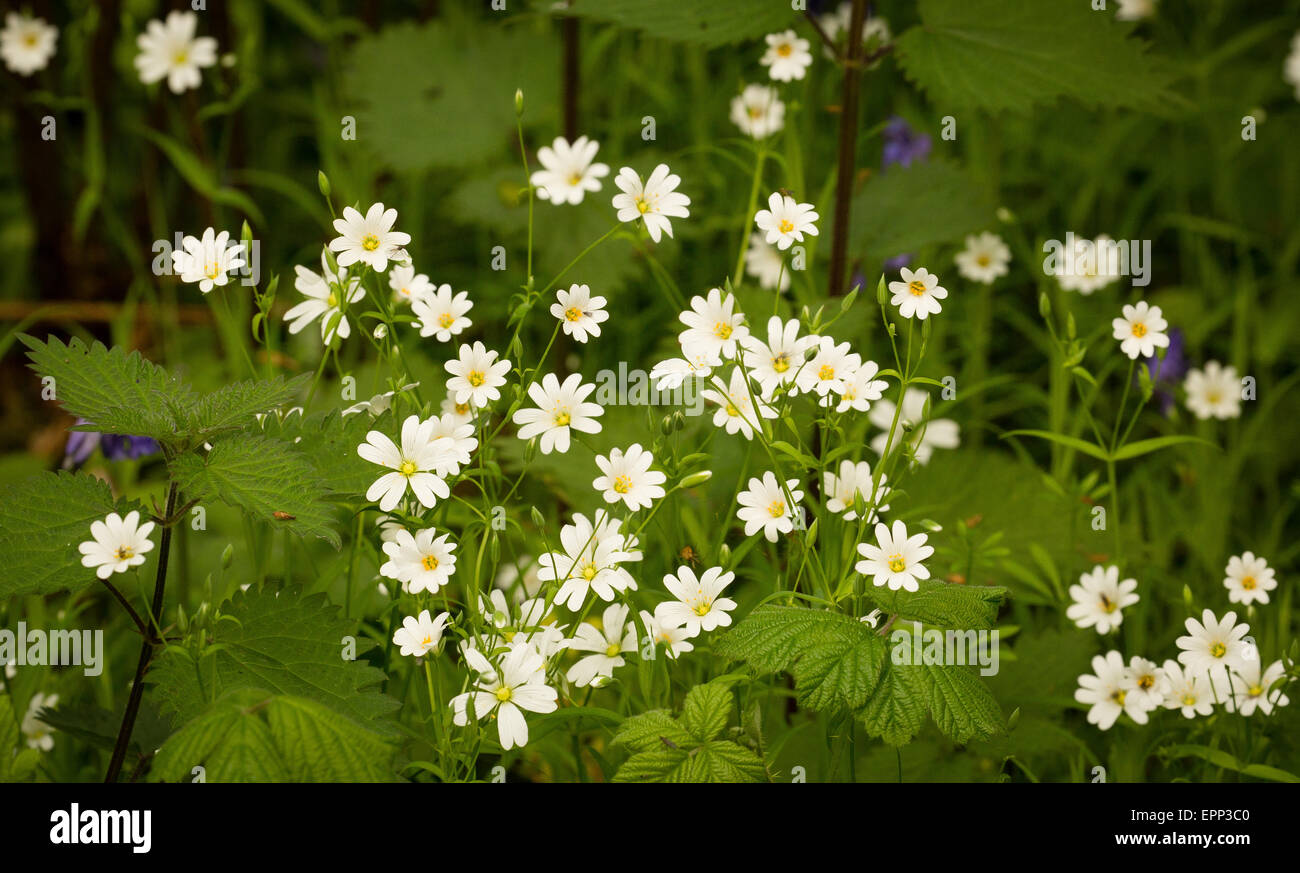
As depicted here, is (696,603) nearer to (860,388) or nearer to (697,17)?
(860,388)

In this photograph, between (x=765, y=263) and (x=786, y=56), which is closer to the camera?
(x=786, y=56)

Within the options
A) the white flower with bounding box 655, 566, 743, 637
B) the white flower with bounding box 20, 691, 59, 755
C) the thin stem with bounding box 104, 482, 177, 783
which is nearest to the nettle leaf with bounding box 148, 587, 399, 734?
the thin stem with bounding box 104, 482, 177, 783

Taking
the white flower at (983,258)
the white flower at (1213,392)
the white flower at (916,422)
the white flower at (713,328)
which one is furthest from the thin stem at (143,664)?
the white flower at (1213,392)

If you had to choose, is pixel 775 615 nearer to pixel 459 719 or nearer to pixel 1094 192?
pixel 459 719

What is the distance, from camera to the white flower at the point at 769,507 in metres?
1.52

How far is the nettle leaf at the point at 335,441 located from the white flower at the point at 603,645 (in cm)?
33

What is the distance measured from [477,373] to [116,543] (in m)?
0.46

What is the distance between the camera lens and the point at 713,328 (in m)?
1.54

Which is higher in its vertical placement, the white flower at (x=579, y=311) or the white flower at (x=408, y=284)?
the white flower at (x=408, y=284)

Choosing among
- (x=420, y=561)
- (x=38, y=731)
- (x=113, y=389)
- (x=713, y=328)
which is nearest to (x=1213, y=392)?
(x=713, y=328)

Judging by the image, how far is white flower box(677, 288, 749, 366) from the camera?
1513 millimetres

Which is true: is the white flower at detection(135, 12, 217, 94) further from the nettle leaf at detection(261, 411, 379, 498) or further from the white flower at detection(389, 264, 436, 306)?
the nettle leaf at detection(261, 411, 379, 498)

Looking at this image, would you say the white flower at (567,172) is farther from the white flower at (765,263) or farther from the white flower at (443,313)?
the white flower at (765,263)
